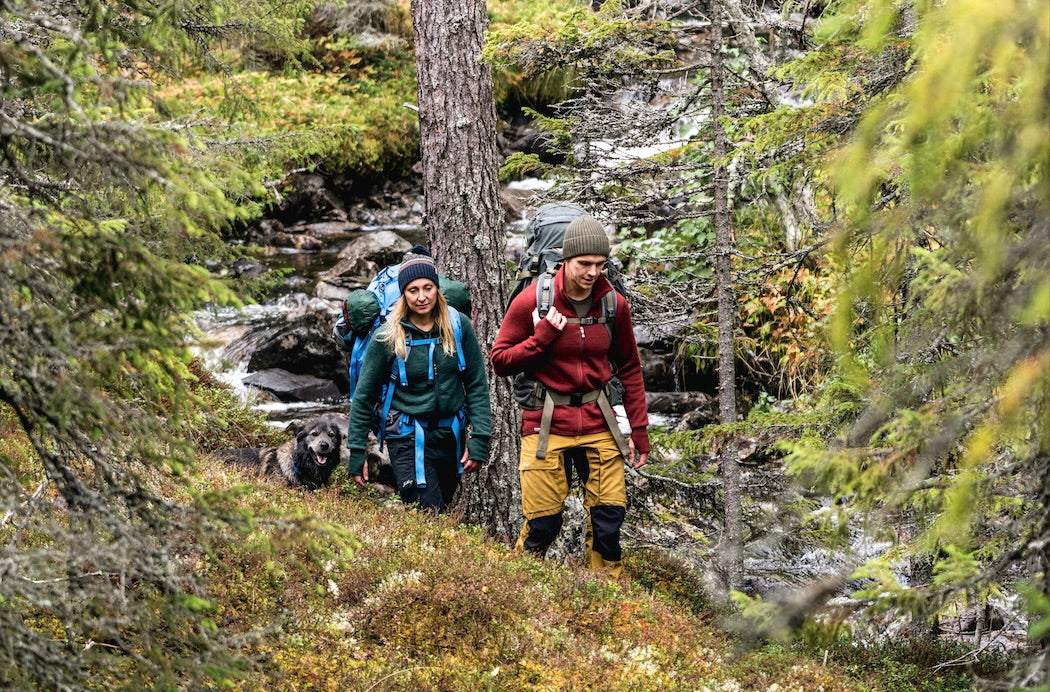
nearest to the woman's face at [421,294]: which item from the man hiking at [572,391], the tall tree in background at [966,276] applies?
the man hiking at [572,391]

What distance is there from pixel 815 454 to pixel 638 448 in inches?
124

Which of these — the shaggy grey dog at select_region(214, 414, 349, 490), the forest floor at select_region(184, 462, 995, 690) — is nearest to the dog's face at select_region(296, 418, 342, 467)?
the shaggy grey dog at select_region(214, 414, 349, 490)

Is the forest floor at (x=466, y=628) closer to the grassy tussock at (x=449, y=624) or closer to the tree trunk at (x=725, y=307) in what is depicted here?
the grassy tussock at (x=449, y=624)

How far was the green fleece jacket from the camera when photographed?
684 centimetres

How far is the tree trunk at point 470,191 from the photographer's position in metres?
7.98

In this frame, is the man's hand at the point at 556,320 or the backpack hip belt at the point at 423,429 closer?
the man's hand at the point at 556,320

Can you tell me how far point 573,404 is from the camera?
21.1ft

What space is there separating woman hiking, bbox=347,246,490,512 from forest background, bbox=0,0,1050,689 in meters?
0.50

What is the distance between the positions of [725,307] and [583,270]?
2.20m

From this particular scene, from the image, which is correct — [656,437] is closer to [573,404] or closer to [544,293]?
[573,404]

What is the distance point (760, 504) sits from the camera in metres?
9.48

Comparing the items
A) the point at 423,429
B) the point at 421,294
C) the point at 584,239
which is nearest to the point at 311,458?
the point at 423,429

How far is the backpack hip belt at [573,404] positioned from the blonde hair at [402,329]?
0.93m

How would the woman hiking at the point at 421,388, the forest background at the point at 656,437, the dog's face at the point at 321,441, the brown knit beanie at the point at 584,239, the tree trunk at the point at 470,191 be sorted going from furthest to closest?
the dog's face at the point at 321,441
the tree trunk at the point at 470,191
the woman hiking at the point at 421,388
the brown knit beanie at the point at 584,239
the forest background at the point at 656,437
